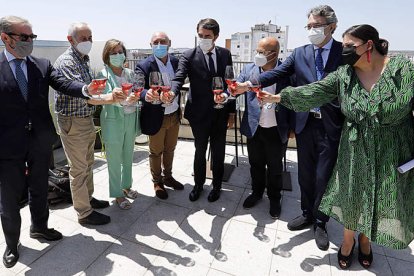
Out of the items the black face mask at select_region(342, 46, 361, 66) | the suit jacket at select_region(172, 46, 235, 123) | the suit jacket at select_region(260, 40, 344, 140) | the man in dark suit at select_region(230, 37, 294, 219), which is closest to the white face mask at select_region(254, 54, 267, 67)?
the man in dark suit at select_region(230, 37, 294, 219)

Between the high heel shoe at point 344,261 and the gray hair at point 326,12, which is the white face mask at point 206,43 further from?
the high heel shoe at point 344,261

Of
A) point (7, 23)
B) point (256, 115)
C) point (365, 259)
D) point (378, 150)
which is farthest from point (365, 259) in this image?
point (7, 23)

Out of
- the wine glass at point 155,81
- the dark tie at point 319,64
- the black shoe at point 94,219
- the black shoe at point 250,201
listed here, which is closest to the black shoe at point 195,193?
the black shoe at point 250,201

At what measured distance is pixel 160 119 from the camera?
3215 millimetres

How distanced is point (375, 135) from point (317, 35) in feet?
3.38

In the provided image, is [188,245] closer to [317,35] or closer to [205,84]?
[205,84]

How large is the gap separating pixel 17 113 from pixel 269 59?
237cm

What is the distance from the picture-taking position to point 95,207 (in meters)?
3.32

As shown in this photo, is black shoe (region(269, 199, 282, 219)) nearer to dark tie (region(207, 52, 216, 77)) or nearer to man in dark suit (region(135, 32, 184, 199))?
man in dark suit (region(135, 32, 184, 199))

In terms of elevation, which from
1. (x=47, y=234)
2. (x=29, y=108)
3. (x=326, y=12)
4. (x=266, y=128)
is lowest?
(x=47, y=234)

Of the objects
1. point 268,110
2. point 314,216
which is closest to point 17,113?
point 268,110

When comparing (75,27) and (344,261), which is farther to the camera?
(75,27)

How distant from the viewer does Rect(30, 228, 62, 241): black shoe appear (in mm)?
2637

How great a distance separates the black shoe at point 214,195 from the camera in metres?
3.50
